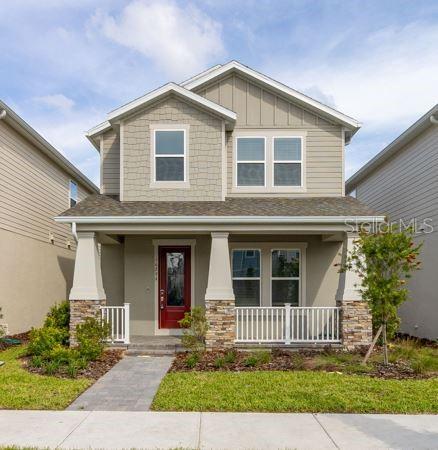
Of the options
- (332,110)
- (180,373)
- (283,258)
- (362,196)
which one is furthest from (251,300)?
(362,196)

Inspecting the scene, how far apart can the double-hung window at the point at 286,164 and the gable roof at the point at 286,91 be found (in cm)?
113

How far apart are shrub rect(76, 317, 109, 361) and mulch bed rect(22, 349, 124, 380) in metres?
0.19

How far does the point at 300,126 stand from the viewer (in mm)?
12812

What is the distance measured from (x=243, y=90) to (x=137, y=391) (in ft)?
28.9

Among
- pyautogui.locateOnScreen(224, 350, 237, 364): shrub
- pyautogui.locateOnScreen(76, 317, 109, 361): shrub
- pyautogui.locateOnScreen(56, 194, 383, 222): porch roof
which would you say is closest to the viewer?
pyautogui.locateOnScreen(224, 350, 237, 364): shrub

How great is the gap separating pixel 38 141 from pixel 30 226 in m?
2.65

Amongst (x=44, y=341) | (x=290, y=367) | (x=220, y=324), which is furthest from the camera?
(x=220, y=324)

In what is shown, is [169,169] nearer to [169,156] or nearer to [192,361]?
[169,156]

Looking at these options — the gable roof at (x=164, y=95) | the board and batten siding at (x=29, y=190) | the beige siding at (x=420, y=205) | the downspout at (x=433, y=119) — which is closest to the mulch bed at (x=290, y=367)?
the beige siding at (x=420, y=205)

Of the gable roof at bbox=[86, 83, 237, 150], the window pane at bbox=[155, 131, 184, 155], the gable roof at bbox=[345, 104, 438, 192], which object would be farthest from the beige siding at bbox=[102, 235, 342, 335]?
the gable roof at bbox=[345, 104, 438, 192]

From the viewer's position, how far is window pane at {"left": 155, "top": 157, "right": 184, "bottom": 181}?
11.9 meters

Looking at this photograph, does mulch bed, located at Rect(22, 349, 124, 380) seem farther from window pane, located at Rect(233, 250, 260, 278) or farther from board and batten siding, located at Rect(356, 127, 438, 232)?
board and batten siding, located at Rect(356, 127, 438, 232)

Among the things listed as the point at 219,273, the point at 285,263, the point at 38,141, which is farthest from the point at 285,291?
the point at 38,141

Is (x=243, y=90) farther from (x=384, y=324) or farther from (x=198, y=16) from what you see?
(x=384, y=324)
